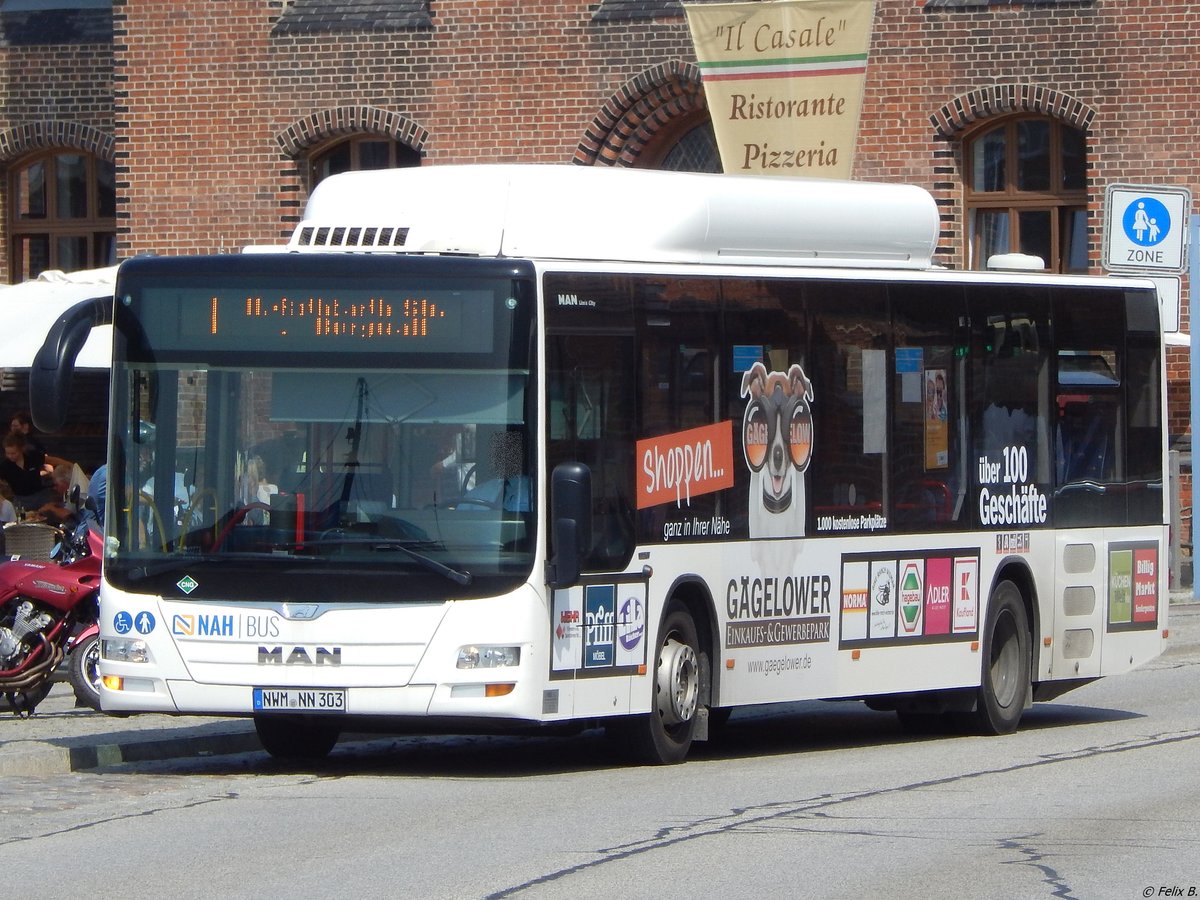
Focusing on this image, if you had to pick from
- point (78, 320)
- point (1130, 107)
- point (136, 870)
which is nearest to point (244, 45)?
point (1130, 107)

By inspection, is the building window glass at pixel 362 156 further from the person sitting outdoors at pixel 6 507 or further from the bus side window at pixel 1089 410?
the bus side window at pixel 1089 410

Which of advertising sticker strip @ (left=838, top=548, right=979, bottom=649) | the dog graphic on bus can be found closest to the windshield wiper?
the dog graphic on bus

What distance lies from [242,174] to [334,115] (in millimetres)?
1228

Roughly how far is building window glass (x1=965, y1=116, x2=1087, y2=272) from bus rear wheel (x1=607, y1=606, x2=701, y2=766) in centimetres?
1317

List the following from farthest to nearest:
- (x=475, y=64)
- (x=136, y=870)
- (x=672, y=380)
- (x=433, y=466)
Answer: (x=475, y=64)
(x=672, y=380)
(x=433, y=466)
(x=136, y=870)

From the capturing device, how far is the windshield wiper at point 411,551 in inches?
410

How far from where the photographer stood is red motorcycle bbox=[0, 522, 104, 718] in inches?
510

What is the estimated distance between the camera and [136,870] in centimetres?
819

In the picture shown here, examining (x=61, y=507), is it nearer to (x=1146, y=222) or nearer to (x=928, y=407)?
(x=928, y=407)

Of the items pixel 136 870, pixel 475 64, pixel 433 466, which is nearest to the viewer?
pixel 136 870

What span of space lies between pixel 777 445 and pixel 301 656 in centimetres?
278

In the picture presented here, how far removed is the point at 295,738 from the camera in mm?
11867

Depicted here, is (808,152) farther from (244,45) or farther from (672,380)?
(244,45)

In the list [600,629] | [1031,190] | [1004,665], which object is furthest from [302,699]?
[1031,190]
